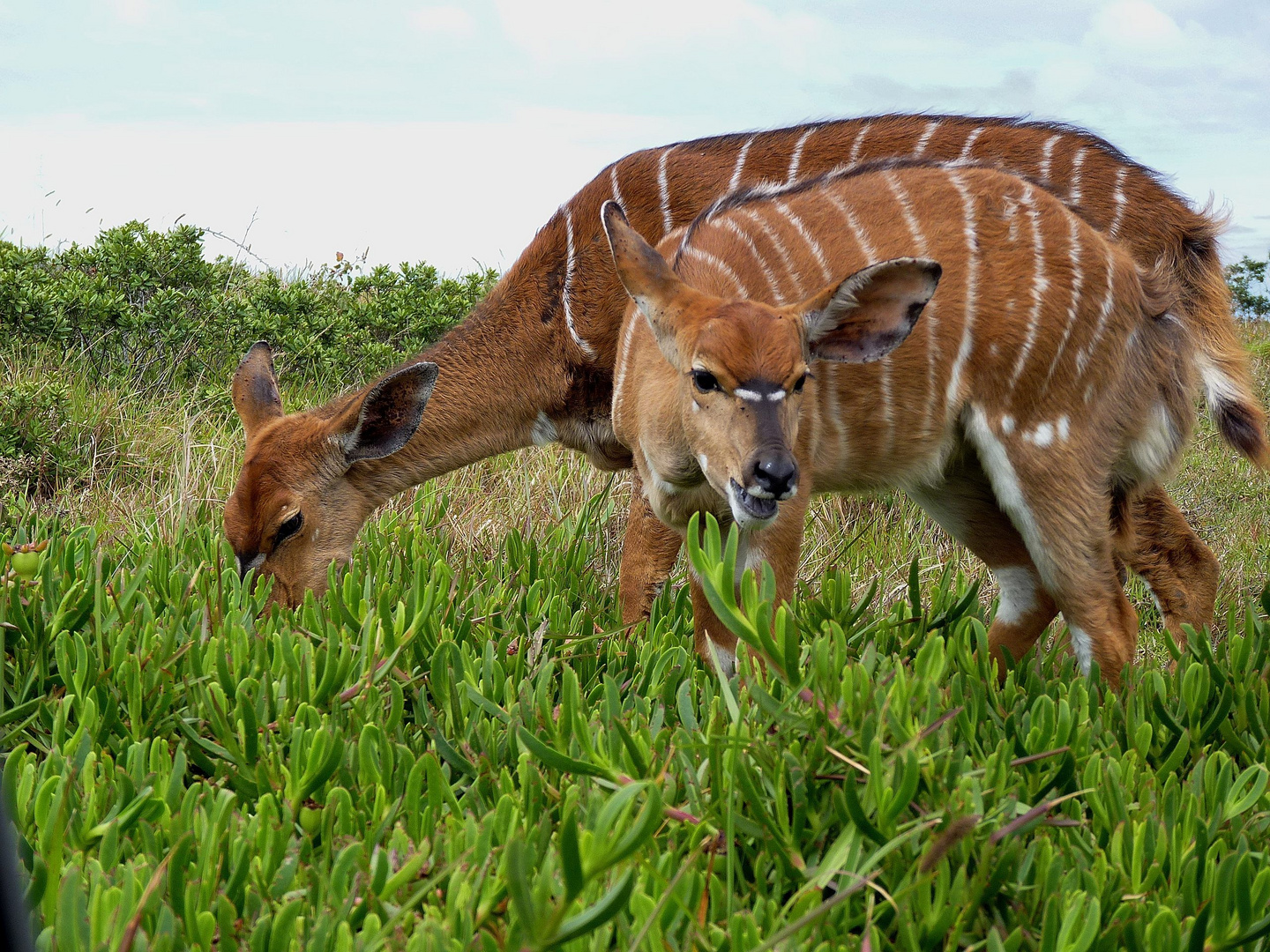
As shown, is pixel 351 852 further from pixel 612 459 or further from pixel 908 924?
pixel 612 459

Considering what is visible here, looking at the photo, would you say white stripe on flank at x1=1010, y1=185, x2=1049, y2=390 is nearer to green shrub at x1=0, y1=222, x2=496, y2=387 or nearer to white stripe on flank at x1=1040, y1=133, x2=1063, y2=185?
white stripe on flank at x1=1040, y1=133, x2=1063, y2=185

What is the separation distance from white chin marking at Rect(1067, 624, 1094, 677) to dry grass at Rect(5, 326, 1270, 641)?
43.2 inches

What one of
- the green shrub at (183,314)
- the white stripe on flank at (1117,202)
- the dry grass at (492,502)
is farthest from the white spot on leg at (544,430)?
the green shrub at (183,314)

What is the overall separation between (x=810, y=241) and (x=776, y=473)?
4.90 feet

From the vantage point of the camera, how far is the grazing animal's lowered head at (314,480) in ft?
16.3

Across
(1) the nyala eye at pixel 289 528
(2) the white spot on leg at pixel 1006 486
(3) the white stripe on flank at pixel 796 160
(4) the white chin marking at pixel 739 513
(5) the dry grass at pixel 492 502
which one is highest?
(3) the white stripe on flank at pixel 796 160

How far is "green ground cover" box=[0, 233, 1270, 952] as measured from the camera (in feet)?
6.42

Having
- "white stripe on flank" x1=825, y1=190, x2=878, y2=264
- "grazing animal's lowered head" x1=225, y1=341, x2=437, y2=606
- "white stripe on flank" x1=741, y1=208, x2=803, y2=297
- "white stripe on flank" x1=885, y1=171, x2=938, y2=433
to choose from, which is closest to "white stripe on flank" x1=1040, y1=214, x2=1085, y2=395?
"white stripe on flank" x1=885, y1=171, x2=938, y2=433

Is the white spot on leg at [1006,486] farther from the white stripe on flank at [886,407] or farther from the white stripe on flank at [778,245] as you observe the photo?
the white stripe on flank at [778,245]

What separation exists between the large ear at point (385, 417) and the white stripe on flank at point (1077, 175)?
276 centimetres

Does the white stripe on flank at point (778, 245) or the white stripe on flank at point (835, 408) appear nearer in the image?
the white stripe on flank at point (835, 408)

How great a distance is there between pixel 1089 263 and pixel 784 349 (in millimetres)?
1465

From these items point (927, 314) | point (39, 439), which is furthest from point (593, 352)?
point (39, 439)

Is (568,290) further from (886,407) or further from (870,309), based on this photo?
(870,309)
